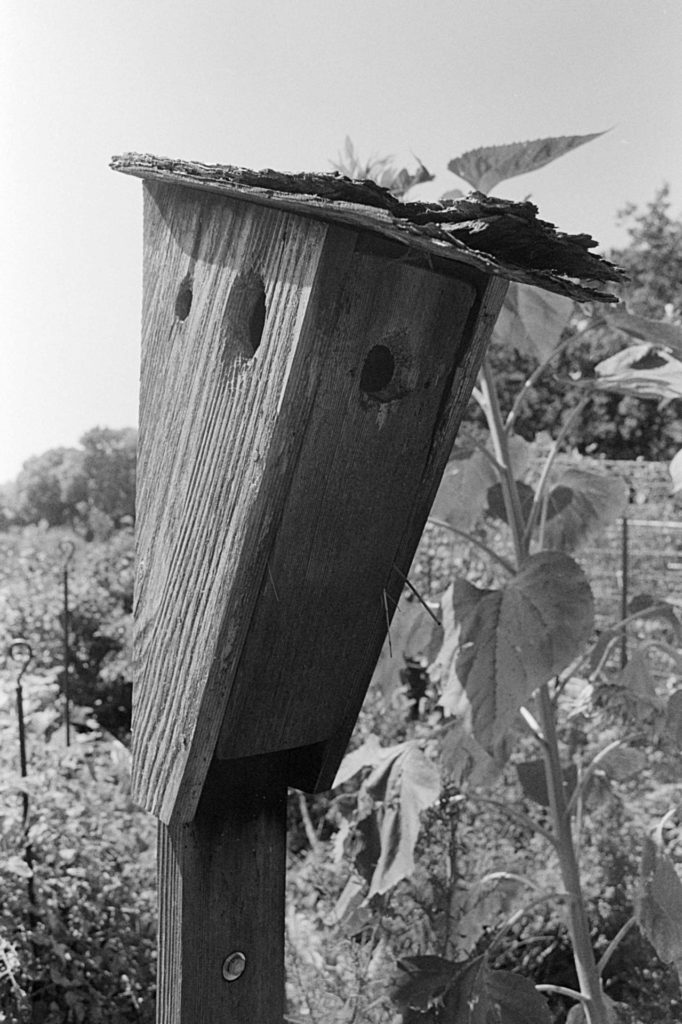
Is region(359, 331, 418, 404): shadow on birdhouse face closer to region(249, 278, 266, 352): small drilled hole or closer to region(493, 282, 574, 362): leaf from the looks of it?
region(249, 278, 266, 352): small drilled hole

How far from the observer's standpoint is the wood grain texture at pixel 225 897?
1.03m

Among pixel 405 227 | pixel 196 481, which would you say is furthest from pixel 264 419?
pixel 405 227

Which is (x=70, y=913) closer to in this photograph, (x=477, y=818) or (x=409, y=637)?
(x=409, y=637)

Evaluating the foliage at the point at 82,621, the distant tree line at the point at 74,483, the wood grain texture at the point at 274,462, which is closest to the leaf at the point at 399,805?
the wood grain texture at the point at 274,462

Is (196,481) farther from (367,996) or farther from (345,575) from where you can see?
(367,996)

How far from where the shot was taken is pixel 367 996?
6.55 ft

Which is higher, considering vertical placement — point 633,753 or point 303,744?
point 303,744

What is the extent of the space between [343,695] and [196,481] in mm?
290

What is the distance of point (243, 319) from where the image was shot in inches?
37.3

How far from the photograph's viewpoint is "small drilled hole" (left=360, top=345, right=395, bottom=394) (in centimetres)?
96

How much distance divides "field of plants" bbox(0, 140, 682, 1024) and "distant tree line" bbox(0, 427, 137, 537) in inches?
307

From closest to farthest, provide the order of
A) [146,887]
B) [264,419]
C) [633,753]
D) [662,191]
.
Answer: [264,419], [633,753], [146,887], [662,191]

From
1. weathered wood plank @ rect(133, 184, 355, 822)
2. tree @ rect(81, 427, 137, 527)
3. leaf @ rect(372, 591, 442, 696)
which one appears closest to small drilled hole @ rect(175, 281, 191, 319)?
weathered wood plank @ rect(133, 184, 355, 822)

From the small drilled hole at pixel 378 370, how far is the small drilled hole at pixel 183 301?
214 millimetres
